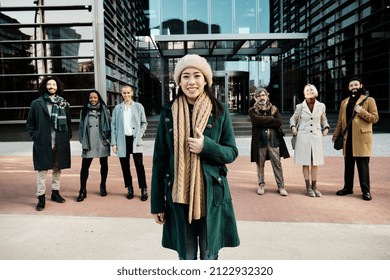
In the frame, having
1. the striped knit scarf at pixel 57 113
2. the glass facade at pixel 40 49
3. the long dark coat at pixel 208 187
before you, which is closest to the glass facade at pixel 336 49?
the glass facade at pixel 40 49

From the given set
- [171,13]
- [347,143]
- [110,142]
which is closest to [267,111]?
[347,143]

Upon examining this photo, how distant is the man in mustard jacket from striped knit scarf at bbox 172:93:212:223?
3.92 meters

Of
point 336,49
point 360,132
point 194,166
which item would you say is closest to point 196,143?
point 194,166

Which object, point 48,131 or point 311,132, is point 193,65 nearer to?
point 48,131

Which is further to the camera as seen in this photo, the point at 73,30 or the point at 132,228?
the point at 73,30

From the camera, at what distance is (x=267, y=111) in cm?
541

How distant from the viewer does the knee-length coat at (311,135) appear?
525 centimetres

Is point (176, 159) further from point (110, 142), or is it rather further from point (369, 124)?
point (369, 124)

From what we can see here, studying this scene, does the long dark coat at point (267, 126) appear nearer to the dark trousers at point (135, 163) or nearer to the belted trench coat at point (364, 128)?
the belted trench coat at point (364, 128)

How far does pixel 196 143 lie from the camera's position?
75.2 inches

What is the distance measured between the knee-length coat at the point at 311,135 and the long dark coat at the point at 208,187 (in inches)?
138

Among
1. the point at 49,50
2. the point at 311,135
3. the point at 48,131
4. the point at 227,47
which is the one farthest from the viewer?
the point at 227,47

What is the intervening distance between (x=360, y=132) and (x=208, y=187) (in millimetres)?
4057
